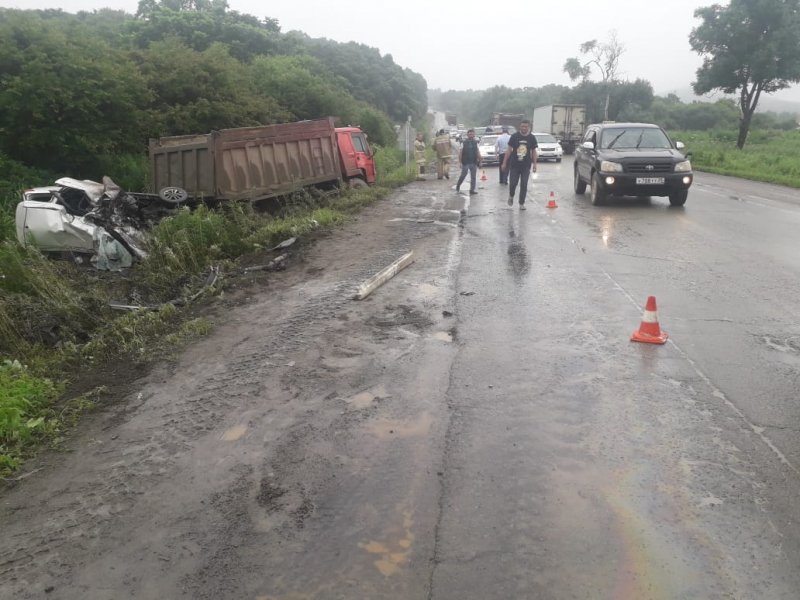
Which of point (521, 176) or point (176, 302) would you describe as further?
point (521, 176)

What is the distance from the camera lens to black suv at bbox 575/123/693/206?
41.9ft

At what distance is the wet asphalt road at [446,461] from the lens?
8.73 ft

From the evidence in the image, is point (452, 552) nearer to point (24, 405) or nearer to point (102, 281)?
point (24, 405)

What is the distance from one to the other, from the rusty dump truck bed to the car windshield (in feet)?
23.5

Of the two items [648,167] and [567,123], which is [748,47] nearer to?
[567,123]

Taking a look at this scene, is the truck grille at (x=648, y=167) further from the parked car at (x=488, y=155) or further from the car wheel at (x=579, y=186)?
the parked car at (x=488, y=155)

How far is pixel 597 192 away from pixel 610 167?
0.64 meters

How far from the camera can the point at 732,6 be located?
32469mm

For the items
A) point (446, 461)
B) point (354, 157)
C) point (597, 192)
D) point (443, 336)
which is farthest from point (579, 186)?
point (446, 461)

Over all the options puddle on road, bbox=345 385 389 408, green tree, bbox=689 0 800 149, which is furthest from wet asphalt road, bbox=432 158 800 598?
green tree, bbox=689 0 800 149

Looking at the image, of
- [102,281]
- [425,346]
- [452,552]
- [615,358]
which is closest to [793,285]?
[615,358]

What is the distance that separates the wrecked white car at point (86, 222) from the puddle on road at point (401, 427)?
282 inches

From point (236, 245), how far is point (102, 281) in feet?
7.21

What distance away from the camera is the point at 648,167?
503 inches
